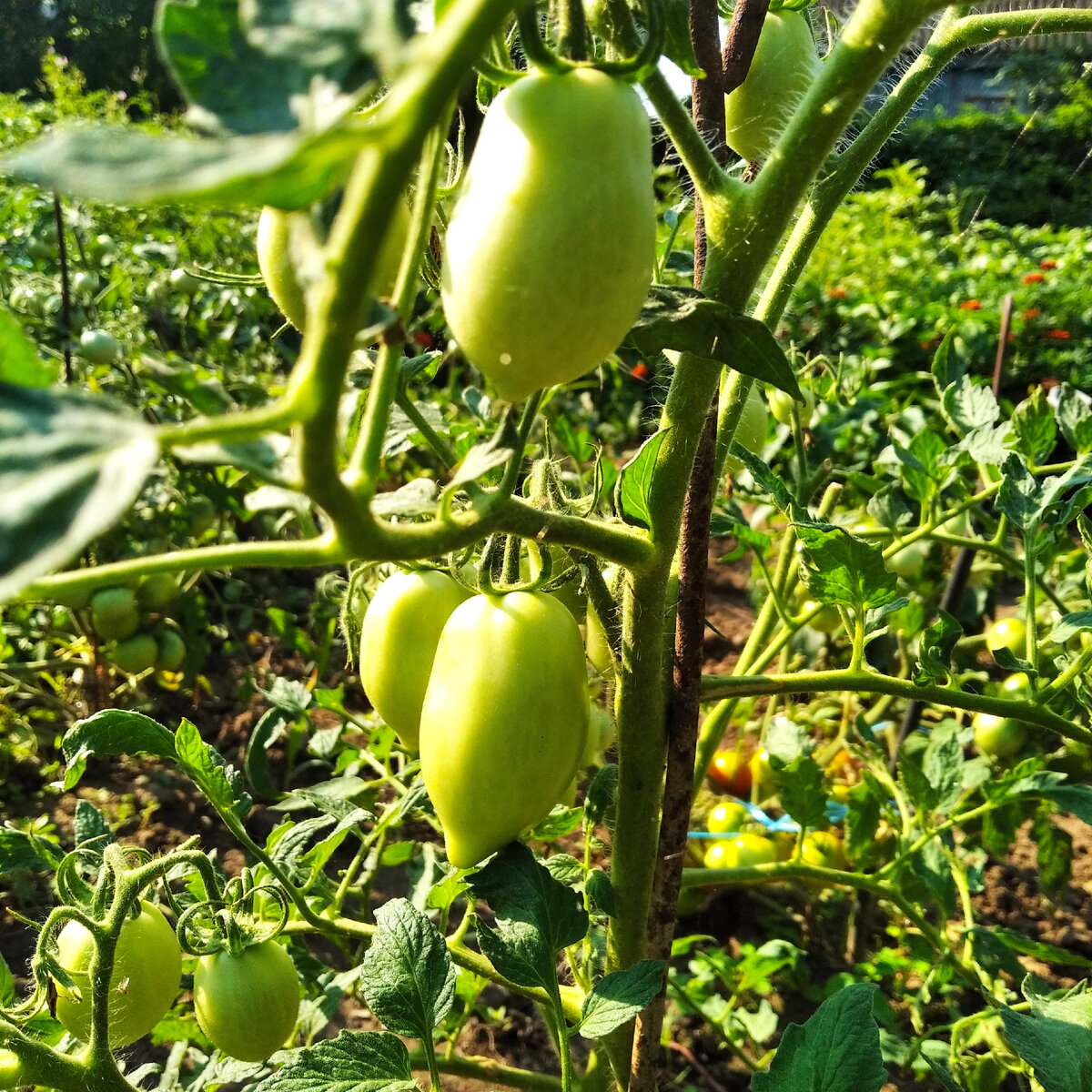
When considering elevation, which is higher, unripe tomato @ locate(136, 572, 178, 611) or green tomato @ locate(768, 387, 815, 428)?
green tomato @ locate(768, 387, 815, 428)

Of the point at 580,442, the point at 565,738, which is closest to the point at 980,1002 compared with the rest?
the point at 580,442

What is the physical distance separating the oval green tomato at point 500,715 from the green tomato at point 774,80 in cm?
30

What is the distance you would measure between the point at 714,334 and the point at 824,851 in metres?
1.18

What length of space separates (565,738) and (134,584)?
4.67 feet

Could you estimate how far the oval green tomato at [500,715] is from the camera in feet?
1.39

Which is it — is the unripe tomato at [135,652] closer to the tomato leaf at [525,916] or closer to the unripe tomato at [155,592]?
the unripe tomato at [155,592]

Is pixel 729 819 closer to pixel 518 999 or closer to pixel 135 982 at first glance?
pixel 518 999

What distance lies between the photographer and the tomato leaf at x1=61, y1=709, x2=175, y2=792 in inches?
22.0

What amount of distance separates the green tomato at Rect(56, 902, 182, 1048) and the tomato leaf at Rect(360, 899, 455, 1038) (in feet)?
0.46

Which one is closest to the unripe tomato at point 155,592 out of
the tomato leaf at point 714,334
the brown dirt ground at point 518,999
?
the brown dirt ground at point 518,999

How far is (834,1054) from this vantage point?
489 millimetres

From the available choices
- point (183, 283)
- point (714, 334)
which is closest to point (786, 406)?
point (714, 334)

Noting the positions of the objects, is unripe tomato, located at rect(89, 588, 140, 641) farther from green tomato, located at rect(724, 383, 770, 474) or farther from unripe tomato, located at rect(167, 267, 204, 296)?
green tomato, located at rect(724, 383, 770, 474)

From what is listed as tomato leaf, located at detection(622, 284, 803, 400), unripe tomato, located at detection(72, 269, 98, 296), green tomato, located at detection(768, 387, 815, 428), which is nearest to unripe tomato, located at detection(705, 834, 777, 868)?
green tomato, located at detection(768, 387, 815, 428)
